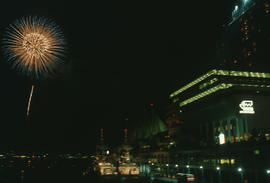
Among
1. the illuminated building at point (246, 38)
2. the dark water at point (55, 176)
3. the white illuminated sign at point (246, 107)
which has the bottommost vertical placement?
the dark water at point (55, 176)

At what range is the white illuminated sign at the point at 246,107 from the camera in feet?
176

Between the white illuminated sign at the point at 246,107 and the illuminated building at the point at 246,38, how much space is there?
538 inches

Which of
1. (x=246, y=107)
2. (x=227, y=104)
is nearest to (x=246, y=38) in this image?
(x=227, y=104)

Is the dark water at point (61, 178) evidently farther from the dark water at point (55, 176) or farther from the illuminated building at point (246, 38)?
the illuminated building at point (246, 38)

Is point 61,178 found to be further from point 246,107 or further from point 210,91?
point 210,91

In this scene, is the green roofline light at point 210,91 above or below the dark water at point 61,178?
above

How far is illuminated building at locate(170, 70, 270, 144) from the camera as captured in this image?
5406cm

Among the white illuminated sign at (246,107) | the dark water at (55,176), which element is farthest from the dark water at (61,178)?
the white illuminated sign at (246,107)

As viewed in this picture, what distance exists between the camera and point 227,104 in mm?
58594

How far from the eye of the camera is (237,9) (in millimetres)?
47406

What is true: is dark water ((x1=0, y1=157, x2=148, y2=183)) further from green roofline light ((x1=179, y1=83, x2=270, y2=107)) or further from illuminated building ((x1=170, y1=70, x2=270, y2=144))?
green roofline light ((x1=179, y1=83, x2=270, y2=107))

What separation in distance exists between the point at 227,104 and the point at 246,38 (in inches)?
615

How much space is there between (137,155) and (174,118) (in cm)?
1407

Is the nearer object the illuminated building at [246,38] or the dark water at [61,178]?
the dark water at [61,178]
